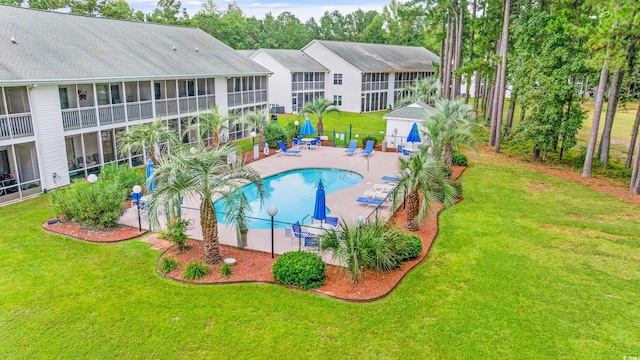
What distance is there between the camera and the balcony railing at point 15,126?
53.0ft

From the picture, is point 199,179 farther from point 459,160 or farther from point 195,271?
point 459,160

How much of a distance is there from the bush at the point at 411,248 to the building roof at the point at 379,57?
3422 cm

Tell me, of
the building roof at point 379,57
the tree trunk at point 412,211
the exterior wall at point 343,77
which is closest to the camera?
the tree trunk at point 412,211

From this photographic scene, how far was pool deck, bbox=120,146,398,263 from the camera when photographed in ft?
45.4

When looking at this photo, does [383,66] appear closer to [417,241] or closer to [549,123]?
[549,123]

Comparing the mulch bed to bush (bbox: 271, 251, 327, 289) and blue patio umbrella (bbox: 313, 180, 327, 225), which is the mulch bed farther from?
blue patio umbrella (bbox: 313, 180, 327, 225)

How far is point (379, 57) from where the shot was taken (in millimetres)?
51344

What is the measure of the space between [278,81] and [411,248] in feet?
116

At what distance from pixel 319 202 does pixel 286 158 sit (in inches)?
490

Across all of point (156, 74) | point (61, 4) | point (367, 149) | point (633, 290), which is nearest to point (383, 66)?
point (367, 149)

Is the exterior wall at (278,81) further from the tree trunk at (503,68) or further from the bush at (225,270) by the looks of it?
the bush at (225,270)

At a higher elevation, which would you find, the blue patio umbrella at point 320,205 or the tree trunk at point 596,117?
the tree trunk at point 596,117

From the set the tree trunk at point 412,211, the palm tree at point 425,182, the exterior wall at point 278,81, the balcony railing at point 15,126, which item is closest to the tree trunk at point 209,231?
→ the palm tree at point 425,182

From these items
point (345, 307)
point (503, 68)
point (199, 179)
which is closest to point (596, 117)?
point (503, 68)
